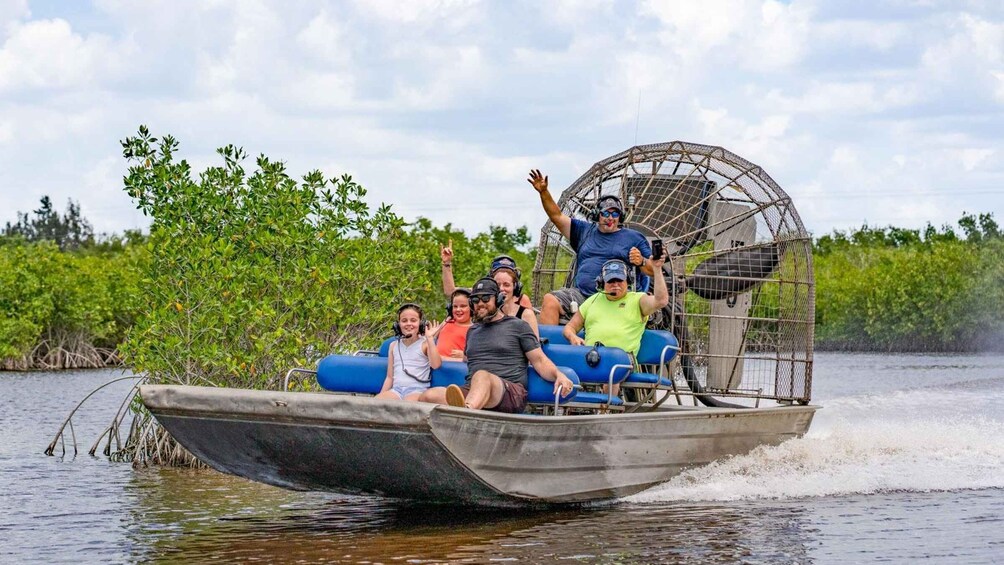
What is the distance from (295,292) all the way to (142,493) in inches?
131

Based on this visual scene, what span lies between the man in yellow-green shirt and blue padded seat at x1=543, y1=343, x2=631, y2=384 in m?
0.52

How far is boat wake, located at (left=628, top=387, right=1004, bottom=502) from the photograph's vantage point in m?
12.7

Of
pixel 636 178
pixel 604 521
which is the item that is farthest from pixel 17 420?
pixel 604 521

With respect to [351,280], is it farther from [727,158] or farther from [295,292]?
[727,158]

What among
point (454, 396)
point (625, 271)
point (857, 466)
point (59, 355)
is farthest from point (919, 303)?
point (454, 396)

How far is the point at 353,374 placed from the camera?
11688mm

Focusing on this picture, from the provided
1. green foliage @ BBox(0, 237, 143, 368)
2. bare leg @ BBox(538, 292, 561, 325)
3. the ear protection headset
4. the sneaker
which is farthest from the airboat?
green foliage @ BBox(0, 237, 143, 368)

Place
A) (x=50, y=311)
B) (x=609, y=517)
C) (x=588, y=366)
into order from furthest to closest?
(x=50, y=311) < (x=588, y=366) < (x=609, y=517)

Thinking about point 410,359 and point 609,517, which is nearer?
point 410,359

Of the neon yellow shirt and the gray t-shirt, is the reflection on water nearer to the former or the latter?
the gray t-shirt

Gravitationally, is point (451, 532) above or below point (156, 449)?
below

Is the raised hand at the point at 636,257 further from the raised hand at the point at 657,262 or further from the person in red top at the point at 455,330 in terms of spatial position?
the person in red top at the point at 455,330

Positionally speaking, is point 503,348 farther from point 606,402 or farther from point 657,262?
point 657,262

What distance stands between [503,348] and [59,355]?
119ft
